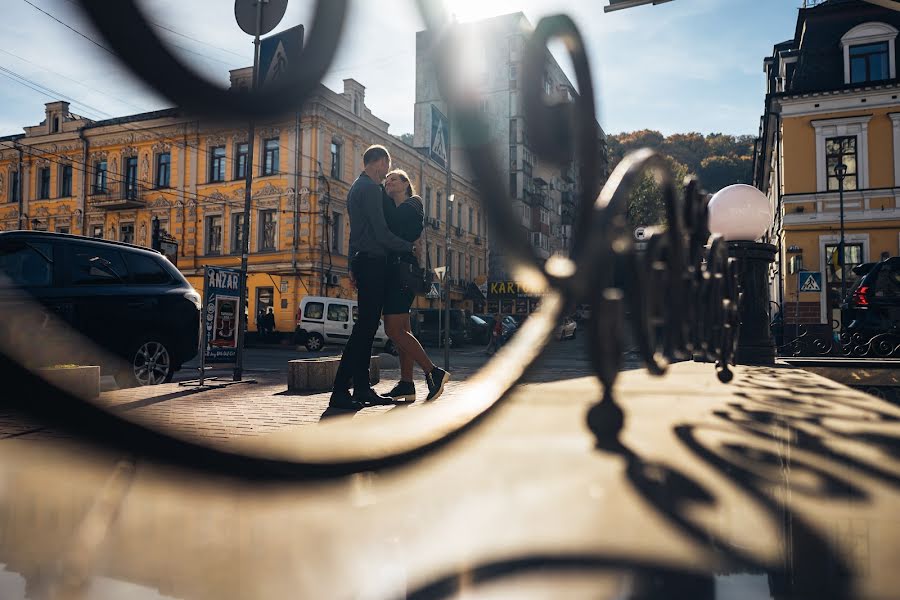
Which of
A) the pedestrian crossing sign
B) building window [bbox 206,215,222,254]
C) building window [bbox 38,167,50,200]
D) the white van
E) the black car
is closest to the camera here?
building window [bbox 38,167,50,200]

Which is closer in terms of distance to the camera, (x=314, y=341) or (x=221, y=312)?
(x=221, y=312)

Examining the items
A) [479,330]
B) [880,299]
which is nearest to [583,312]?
[880,299]

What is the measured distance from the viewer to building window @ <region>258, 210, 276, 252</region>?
2622 centimetres

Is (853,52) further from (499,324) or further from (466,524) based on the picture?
(466,524)

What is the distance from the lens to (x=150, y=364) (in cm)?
568

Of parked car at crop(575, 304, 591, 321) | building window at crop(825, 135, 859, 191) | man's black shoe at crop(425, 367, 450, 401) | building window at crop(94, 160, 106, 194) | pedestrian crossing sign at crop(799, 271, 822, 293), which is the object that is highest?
building window at crop(825, 135, 859, 191)

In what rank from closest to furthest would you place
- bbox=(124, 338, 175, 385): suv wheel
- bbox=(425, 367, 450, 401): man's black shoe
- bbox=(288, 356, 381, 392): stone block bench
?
bbox=(425, 367, 450, 401): man's black shoe
bbox=(288, 356, 381, 392): stone block bench
bbox=(124, 338, 175, 385): suv wheel

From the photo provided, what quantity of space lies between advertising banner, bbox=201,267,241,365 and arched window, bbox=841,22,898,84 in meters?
21.3

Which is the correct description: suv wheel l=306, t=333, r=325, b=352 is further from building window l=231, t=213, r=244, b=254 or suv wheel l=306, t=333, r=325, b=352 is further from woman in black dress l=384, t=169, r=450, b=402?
woman in black dress l=384, t=169, r=450, b=402

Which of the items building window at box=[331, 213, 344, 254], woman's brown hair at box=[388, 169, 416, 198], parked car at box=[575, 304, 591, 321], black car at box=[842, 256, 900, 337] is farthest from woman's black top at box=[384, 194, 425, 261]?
building window at box=[331, 213, 344, 254]

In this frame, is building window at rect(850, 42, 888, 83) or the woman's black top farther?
building window at rect(850, 42, 888, 83)

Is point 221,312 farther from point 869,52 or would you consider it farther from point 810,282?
point 869,52

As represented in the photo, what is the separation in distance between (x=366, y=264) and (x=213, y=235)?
2304cm

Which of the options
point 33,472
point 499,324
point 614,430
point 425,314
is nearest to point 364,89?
point 33,472
